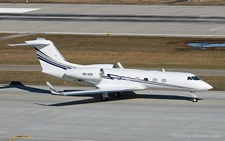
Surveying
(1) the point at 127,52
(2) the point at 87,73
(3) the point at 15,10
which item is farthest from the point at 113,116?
(3) the point at 15,10

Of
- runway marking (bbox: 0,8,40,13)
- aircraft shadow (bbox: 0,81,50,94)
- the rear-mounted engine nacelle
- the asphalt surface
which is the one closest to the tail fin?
the rear-mounted engine nacelle

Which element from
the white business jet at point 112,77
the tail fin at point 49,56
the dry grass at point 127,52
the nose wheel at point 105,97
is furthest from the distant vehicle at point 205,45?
the tail fin at point 49,56

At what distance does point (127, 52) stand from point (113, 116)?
26.3m

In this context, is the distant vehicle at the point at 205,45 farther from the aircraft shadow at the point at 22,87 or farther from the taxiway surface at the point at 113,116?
the aircraft shadow at the point at 22,87

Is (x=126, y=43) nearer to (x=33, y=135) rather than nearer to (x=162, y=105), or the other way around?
(x=162, y=105)

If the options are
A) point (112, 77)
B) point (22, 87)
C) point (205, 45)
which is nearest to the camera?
point (112, 77)

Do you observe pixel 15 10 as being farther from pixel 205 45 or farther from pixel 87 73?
pixel 87 73

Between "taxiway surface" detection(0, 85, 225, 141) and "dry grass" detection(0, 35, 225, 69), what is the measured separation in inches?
489

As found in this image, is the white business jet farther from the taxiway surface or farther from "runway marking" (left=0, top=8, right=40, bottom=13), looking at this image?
"runway marking" (left=0, top=8, right=40, bottom=13)

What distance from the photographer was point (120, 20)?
8356 centimetres

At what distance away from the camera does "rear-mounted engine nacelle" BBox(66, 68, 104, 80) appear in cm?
4397

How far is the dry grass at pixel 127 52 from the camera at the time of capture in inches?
2344

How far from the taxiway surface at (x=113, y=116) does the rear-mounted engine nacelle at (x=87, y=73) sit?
1.89m

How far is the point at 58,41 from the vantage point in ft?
235
